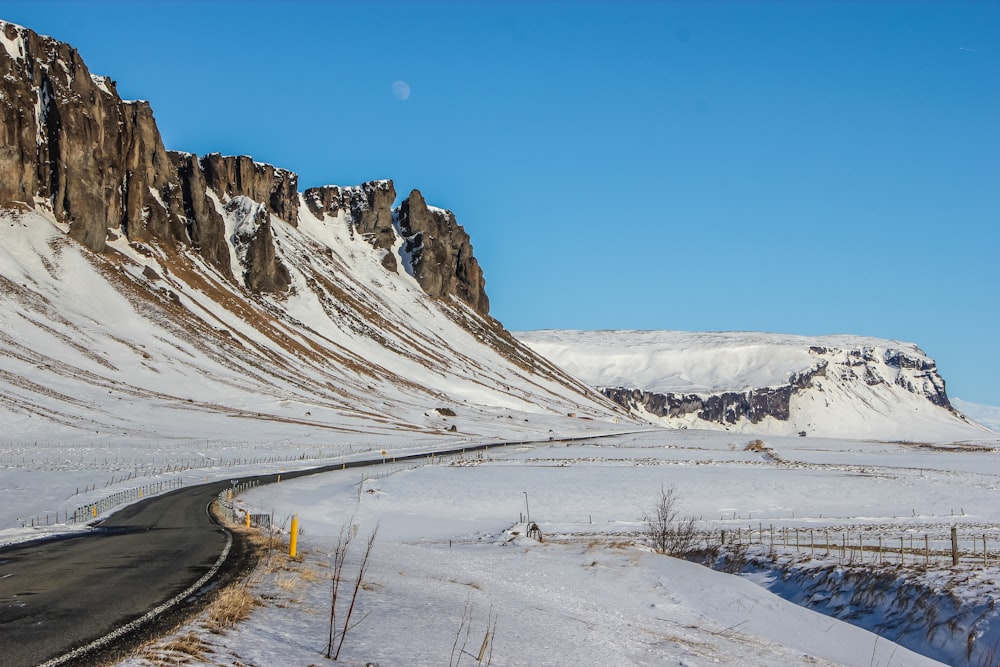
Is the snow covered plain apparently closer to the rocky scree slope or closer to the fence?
the fence

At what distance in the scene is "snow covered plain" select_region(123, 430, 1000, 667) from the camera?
40.3 ft

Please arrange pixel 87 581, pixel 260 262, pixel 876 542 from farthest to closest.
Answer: pixel 260 262 → pixel 876 542 → pixel 87 581

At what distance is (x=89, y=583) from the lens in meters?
14.3

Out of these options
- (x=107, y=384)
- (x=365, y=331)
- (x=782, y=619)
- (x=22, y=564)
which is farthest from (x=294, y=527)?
(x=365, y=331)

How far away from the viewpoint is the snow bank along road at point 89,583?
10234 mm

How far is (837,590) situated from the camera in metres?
24.2

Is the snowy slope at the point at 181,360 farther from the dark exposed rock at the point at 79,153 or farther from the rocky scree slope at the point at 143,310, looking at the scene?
the dark exposed rock at the point at 79,153

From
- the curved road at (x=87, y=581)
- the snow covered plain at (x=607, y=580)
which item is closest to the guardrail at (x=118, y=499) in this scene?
the snow covered plain at (x=607, y=580)

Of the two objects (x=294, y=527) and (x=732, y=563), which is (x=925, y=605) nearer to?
(x=732, y=563)

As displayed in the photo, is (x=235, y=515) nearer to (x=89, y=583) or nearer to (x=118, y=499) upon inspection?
(x=118, y=499)

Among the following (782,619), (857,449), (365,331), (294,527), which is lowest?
(782,619)

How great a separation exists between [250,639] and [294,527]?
27.5 ft

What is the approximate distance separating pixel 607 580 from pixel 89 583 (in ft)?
42.8

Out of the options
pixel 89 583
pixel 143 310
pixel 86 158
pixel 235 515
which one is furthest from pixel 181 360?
pixel 89 583
